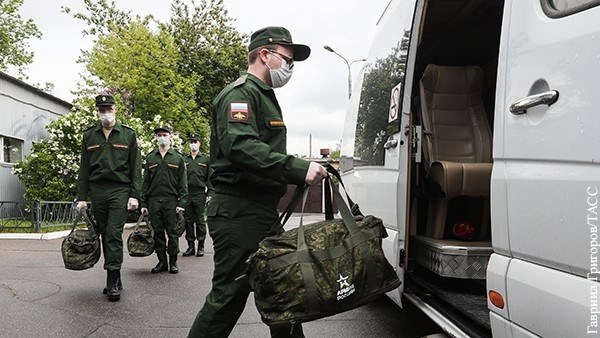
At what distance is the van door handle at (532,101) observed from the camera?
5.48 feet

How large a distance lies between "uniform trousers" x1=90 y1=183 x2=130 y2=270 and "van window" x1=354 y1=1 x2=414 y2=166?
241 centimetres

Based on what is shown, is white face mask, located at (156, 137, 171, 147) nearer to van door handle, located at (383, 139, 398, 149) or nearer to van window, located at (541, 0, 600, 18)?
van door handle, located at (383, 139, 398, 149)

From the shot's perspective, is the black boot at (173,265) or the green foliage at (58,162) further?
the green foliage at (58,162)

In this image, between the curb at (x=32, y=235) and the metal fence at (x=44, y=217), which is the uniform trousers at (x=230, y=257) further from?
the metal fence at (x=44, y=217)

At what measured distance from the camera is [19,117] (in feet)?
50.4

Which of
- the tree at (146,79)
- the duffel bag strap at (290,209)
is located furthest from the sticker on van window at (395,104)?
the tree at (146,79)

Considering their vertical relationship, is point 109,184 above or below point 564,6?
below

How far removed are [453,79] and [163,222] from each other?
435 centimetres

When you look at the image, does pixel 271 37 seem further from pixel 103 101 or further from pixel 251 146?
pixel 103 101

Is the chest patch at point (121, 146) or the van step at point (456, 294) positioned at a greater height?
the chest patch at point (121, 146)

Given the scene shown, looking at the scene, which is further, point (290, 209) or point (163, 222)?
point (163, 222)

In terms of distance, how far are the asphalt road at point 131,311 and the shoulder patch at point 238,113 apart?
2.07 metres

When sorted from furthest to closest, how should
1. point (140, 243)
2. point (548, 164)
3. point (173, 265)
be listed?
point (173, 265)
point (140, 243)
point (548, 164)

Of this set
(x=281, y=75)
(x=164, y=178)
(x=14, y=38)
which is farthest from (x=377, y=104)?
(x=14, y=38)
